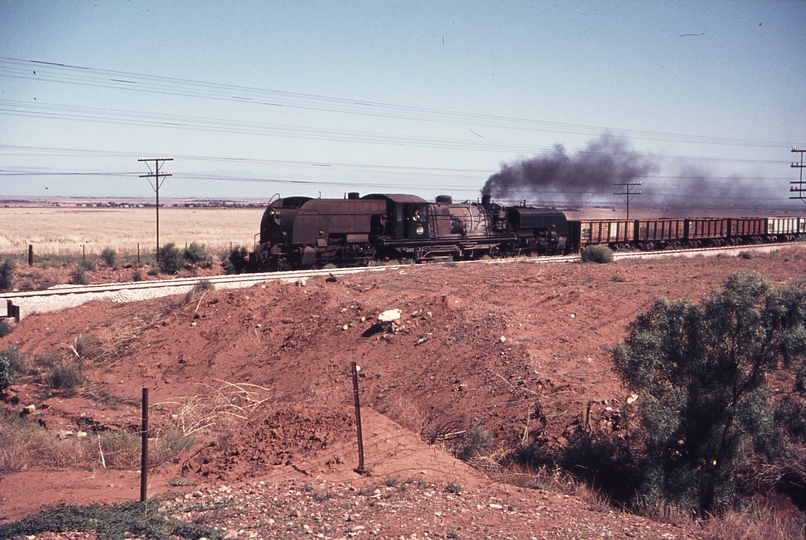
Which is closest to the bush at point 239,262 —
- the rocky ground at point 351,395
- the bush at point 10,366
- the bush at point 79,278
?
the bush at point 79,278

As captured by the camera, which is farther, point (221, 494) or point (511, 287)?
point (511, 287)

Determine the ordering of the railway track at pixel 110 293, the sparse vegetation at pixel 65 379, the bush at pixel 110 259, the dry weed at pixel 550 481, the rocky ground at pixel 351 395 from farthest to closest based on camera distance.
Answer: the bush at pixel 110 259, the railway track at pixel 110 293, the sparse vegetation at pixel 65 379, the dry weed at pixel 550 481, the rocky ground at pixel 351 395

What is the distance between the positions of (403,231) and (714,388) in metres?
23.3

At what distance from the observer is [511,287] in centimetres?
2267

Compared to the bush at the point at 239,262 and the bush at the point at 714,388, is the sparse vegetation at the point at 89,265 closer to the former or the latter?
the bush at the point at 239,262

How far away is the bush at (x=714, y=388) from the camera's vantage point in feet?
30.5

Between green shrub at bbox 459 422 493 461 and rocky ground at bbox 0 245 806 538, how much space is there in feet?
0.82

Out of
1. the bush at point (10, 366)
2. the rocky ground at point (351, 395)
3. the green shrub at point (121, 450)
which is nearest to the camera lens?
the rocky ground at point (351, 395)

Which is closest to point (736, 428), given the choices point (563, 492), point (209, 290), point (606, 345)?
point (563, 492)

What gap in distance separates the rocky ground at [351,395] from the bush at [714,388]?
1.00 meters

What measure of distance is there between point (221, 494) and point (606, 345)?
9.73m

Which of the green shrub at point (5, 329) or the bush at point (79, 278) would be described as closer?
the green shrub at point (5, 329)

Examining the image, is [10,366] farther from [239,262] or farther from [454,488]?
[454,488]

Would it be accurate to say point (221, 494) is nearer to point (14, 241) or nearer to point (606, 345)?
point (606, 345)
